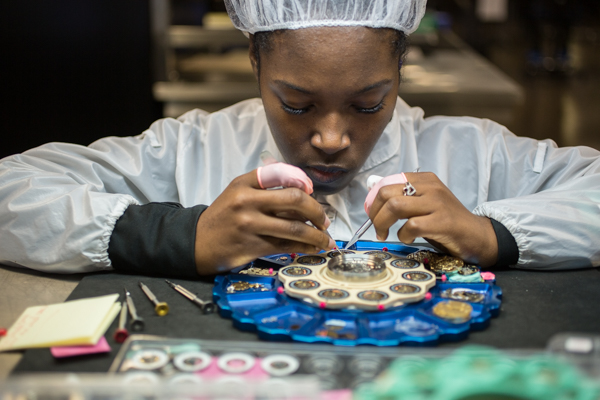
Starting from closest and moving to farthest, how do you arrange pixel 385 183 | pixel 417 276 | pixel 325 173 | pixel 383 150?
pixel 417 276, pixel 385 183, pixel 325 173, pixel 383 150

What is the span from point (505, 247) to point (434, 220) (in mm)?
194

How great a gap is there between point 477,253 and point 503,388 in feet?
1.80

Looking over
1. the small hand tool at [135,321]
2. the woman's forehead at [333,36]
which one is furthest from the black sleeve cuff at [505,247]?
the small hand tool at [135,321]

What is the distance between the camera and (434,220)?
1.21 m

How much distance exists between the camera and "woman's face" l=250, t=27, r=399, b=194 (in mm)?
1257

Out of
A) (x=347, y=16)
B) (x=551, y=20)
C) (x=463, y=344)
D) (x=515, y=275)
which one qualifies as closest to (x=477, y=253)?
(x=515, y=275)

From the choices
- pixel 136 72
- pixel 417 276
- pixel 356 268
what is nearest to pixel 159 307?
pixel 356 268

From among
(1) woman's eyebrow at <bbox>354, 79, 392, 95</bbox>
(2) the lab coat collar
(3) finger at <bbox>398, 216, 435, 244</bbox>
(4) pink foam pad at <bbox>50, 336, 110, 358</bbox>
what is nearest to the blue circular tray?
(3) finger at <bbox>398, 216, 435, 244</bbox>

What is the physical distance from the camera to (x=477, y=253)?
1.26 metres

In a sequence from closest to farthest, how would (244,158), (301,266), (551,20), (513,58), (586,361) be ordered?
1. (586,361)
2. (301,266)
3. (244,158)
4. (551,20)
5. (513,58)

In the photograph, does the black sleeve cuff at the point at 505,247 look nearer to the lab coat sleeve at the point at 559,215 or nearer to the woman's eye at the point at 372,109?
the lab coat sleeve at the point at 559,215

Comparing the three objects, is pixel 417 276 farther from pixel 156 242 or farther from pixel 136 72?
pixel 136 72

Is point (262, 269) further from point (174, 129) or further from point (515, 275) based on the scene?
point (174, 129)

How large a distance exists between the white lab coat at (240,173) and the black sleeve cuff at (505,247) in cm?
1
